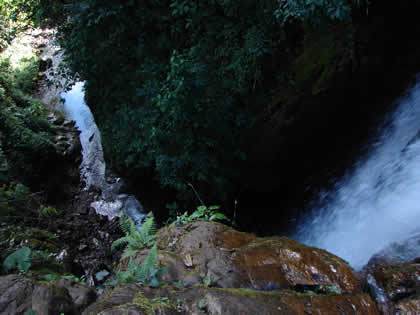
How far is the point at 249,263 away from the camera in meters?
3.06

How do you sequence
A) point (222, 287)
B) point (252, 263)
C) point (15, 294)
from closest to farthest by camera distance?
point (15, 294)
point (222, 287)
point (252, 263)

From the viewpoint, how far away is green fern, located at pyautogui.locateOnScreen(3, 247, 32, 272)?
336 centimetres

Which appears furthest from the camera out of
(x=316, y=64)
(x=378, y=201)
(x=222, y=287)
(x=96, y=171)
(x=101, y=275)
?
(x=96, y=171)

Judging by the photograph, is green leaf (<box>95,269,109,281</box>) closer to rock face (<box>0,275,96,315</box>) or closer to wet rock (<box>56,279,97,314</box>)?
wet rock (<box>56,279,97,314</box>)

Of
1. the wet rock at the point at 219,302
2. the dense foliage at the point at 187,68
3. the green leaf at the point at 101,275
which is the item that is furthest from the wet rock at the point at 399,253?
the green leaf at the point at 101,275

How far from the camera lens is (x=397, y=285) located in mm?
2662

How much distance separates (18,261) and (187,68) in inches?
152

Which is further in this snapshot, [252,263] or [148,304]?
[252,263]

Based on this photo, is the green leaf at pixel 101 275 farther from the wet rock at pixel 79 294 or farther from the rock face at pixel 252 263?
the rock face at pixel 252 263

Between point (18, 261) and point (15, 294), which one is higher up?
point (18, 261)

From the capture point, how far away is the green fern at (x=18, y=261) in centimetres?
336

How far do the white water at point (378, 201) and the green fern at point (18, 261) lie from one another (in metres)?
4.41

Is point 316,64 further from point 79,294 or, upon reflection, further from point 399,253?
point 79,294

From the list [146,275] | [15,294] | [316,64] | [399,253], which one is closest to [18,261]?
[15,294]
